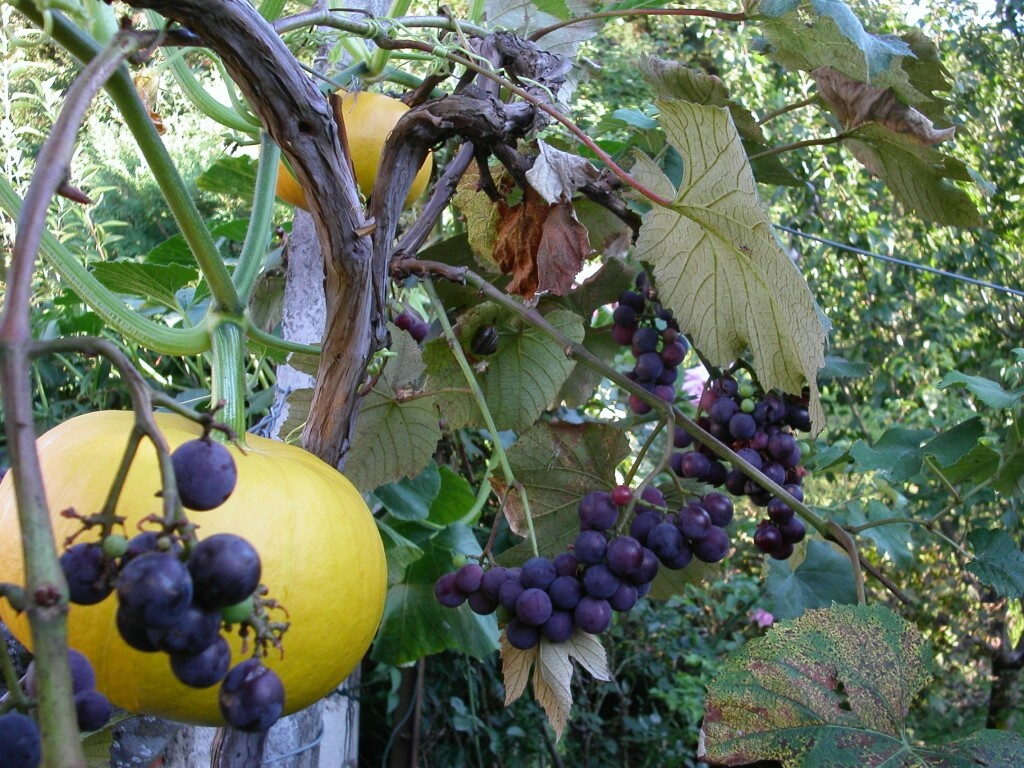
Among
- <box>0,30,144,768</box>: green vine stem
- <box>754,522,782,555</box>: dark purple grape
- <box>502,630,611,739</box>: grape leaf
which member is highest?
<box>0,30,144,768</box>: green vine stem

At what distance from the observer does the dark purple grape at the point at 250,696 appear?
0.27 metres

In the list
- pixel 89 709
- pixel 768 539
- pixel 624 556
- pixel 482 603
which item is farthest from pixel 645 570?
pixel 89 709

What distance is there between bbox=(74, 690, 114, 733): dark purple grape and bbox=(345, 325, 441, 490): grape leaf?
0.52 m

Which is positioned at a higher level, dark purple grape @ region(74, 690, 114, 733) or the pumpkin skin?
dark purple grape @ region(74, 690, 114, 733)

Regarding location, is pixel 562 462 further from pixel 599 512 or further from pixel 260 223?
pixel 260 223

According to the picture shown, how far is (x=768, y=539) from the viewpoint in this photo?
855 millimetres

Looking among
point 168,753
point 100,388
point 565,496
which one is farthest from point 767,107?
point 168,753

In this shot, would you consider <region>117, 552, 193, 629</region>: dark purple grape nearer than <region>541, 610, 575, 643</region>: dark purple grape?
Yes

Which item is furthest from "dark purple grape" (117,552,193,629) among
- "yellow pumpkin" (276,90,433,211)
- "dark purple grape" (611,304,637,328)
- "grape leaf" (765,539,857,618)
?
"grape leaf" (765,539,857,618)

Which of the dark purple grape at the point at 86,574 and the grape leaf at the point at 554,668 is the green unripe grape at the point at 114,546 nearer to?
the dark purple grape at the point at 86,574

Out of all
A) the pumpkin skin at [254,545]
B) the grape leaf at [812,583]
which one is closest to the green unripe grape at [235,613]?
the pumpkin skin at [254,545]

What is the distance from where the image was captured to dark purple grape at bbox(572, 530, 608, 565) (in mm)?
669

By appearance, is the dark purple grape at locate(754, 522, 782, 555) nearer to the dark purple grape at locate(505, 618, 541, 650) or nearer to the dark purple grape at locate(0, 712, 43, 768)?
the dark purple grape at locate(505, 618, 541, 650)

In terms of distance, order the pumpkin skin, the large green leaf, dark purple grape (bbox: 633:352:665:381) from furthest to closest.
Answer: dark purple grape (bbox: 633:352:665:381) → the large green leaf → the pumpkin skin
